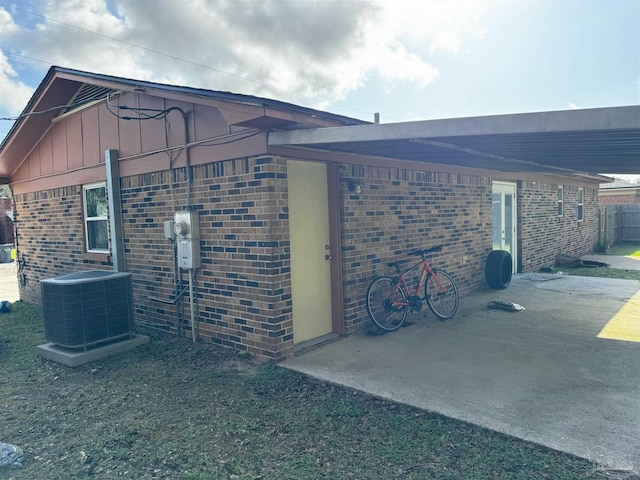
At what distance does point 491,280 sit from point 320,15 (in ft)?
27.9

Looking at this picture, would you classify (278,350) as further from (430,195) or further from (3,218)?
(3,218)

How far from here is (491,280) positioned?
915cm

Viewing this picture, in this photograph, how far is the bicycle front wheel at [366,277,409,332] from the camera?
6.27m

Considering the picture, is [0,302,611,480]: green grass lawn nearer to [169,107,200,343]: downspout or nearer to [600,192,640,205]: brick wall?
[169,107,200,343]: downspout

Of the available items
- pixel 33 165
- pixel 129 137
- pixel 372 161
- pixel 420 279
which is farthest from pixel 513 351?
pixel 33 165

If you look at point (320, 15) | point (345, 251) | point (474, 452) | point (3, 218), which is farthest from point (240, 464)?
point (3, 218)

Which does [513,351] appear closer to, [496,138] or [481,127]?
[496,138]

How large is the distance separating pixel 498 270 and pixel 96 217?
7.48m

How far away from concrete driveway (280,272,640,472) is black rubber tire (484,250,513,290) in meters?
1.64

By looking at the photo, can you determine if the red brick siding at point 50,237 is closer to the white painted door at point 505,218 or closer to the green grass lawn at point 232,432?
the green grass lawn at point 232,432

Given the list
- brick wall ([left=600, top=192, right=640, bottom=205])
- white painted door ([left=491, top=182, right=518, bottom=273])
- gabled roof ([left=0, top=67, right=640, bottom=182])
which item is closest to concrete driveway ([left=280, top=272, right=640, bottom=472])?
gabled roof ([left=0, top=67, right=640, bottom=182])

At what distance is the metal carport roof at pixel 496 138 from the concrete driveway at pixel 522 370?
2199 mm

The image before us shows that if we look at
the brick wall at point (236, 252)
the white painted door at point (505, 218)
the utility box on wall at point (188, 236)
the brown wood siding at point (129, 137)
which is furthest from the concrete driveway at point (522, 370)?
the brown wood siding at point (129, 137)

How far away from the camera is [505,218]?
427 inches
